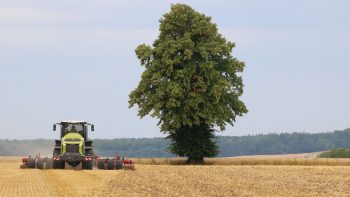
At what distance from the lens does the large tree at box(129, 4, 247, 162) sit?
68.9 m

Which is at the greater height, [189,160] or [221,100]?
[221,100]

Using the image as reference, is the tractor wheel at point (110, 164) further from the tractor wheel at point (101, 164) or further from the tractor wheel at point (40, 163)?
the tractor wheel at point (40, 163)

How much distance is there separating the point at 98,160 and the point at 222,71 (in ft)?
77.1

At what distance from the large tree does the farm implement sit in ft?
51.2

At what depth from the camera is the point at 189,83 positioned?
69.1 metres

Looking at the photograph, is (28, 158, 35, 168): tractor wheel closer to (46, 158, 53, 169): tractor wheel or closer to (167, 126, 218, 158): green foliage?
(46, 158, 53, 169): tractor wheel

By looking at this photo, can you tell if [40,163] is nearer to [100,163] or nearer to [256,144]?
[100,163]

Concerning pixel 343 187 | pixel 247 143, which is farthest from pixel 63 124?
pixel 247 143

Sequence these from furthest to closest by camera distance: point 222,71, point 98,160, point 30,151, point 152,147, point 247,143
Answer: point 247,143
point 152,147
point 30,151
point 222,71
point 98,160

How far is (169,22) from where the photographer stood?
7075 centimetres

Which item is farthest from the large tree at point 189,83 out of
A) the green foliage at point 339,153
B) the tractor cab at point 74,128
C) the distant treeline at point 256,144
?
the distant treeline at point 256,144

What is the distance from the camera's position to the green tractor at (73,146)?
51.8 metres

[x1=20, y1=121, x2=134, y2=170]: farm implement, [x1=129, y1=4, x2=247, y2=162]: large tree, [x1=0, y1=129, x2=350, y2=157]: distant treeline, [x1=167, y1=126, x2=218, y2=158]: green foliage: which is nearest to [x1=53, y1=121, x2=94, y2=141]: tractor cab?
[x1=20, y1=121, x2=134, y2=170]: farm implement

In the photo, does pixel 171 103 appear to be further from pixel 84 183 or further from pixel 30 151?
pixel 30 151
